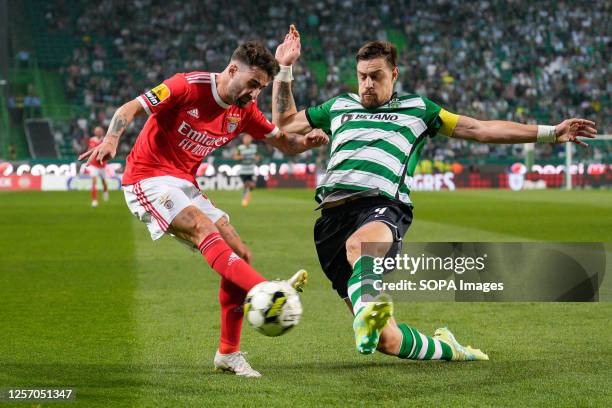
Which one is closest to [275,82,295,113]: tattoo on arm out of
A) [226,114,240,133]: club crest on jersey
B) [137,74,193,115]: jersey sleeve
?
[226,114,240,133]: club crest on jersey

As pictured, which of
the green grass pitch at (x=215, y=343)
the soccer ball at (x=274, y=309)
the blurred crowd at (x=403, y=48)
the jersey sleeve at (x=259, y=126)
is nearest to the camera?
the soccer ball at (x=274, y=309)

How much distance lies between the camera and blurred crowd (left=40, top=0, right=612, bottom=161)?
44.3 m

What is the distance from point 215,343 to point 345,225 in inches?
69.7

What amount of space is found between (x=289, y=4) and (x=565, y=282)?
41.5 m

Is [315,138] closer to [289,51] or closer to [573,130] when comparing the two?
[289,51]

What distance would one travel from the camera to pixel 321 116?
6.51m

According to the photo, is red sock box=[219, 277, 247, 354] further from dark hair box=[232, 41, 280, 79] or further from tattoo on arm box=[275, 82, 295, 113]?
dark hair box=[232, 41, 280, 79]

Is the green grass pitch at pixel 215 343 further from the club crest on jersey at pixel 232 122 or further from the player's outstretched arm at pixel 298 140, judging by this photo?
the club crest on jersey at pixel 232 122

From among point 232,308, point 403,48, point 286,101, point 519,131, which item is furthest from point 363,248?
point 403,48

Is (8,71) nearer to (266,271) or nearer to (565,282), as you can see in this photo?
(266,271)

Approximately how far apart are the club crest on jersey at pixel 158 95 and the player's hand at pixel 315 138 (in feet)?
3.67

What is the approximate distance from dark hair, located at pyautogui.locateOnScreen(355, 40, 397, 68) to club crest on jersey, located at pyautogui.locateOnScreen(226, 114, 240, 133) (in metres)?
1.02

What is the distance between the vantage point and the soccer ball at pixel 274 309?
532 centimetres

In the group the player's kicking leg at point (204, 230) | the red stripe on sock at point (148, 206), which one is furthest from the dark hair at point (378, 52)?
the red stripe on sock at point (148, 206)
